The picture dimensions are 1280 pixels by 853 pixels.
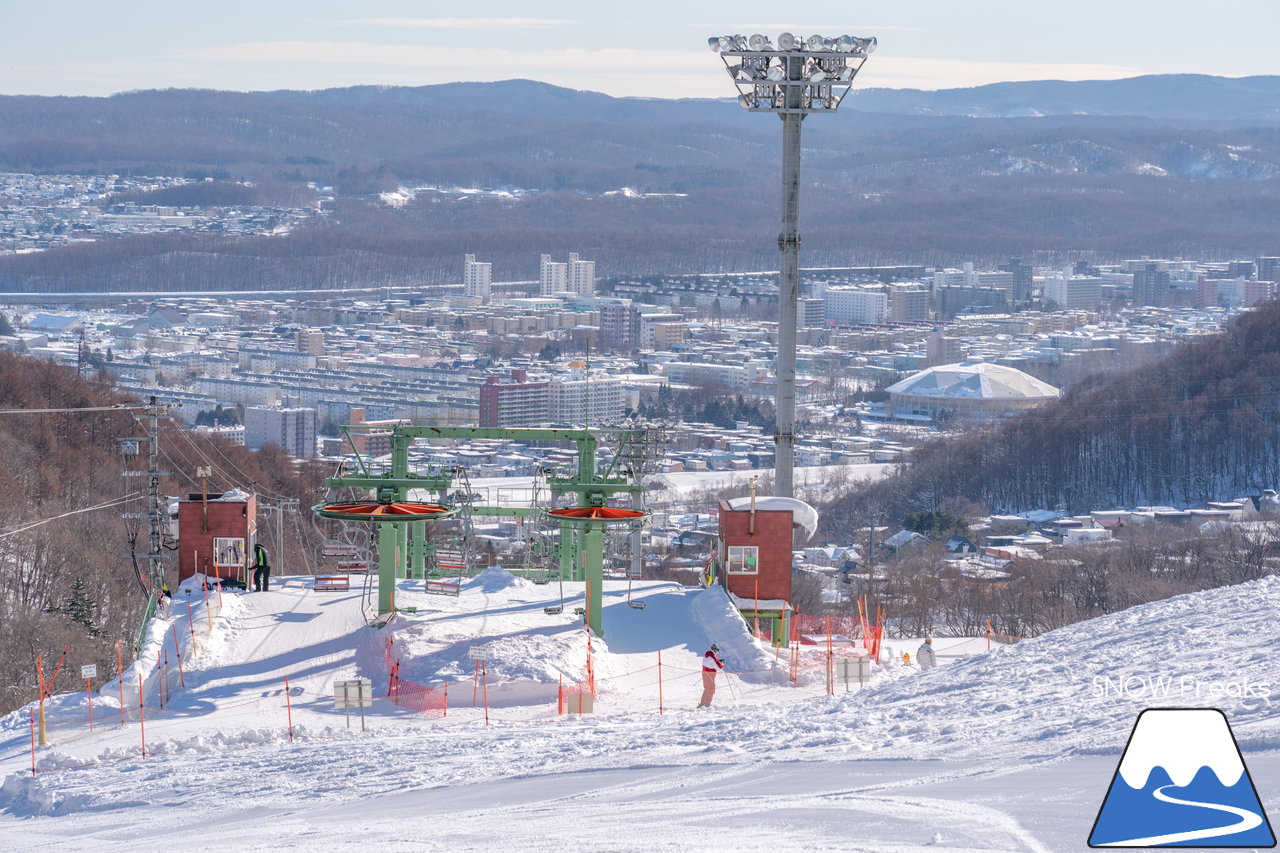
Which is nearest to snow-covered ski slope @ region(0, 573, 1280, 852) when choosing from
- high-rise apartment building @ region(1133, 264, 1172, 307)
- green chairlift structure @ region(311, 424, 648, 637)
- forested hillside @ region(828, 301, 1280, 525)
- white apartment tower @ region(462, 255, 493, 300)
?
green chairlift structure @ region(311, 424, 648, 637)

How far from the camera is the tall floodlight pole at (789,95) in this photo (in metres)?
28.4

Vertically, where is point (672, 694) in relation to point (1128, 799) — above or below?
below

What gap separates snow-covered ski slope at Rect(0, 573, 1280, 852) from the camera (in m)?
10.0

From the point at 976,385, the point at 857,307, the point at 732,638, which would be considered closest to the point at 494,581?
the point at 732,638

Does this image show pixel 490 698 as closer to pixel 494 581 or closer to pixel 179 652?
pixel 179 652

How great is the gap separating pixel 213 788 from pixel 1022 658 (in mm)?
6625

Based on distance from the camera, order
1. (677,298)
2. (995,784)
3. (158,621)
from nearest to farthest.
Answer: (995,784), (158,621), (677,298)

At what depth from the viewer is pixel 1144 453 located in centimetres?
7169

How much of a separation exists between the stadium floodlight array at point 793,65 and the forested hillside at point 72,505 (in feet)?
41.0

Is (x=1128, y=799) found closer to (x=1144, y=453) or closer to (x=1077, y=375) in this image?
(x=1144, y=453)

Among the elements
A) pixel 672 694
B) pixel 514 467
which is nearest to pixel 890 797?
pixel 672 694

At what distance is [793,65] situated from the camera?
1125 inches

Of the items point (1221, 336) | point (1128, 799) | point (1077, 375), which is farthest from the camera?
point (1077, 375)

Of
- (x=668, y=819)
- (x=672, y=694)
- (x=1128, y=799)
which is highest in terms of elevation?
(x=1128, y=799)
